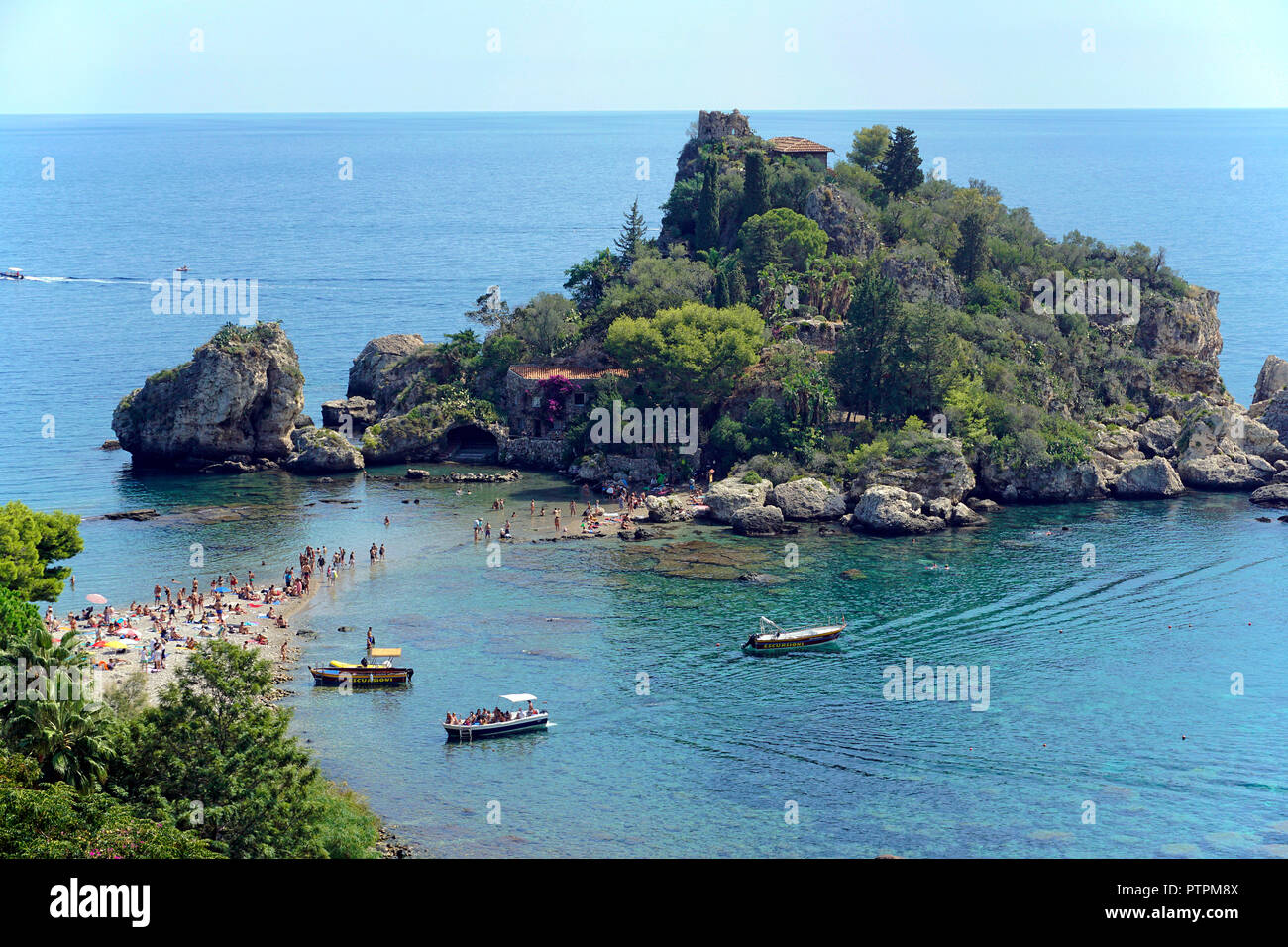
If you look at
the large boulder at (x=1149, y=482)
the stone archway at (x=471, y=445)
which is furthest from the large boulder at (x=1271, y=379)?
the stone archway at (x=471, y=445)

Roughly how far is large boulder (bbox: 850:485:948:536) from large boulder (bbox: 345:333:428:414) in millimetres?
37507

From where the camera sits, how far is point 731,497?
75375 millimetres

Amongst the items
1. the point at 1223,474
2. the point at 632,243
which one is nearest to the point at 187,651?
the point at 632,243

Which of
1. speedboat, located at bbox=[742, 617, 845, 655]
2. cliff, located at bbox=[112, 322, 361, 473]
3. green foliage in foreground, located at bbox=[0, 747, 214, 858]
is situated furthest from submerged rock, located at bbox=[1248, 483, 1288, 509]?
green foliage in foreground, located at bbox=[0, 747, 214, 858]

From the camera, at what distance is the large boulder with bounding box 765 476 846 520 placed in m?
76.9

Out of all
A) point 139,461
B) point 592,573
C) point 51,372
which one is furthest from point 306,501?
point 51,372

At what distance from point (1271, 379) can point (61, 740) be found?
8895 cm

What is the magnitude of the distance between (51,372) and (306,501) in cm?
4910

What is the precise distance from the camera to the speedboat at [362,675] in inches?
2117

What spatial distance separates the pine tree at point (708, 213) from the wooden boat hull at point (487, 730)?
5959 centimetres

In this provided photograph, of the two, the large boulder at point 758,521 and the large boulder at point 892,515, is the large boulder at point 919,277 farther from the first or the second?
the large boulder at point 758,521

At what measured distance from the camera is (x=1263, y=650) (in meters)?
59.1

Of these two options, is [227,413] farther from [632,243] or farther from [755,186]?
[755,186]
